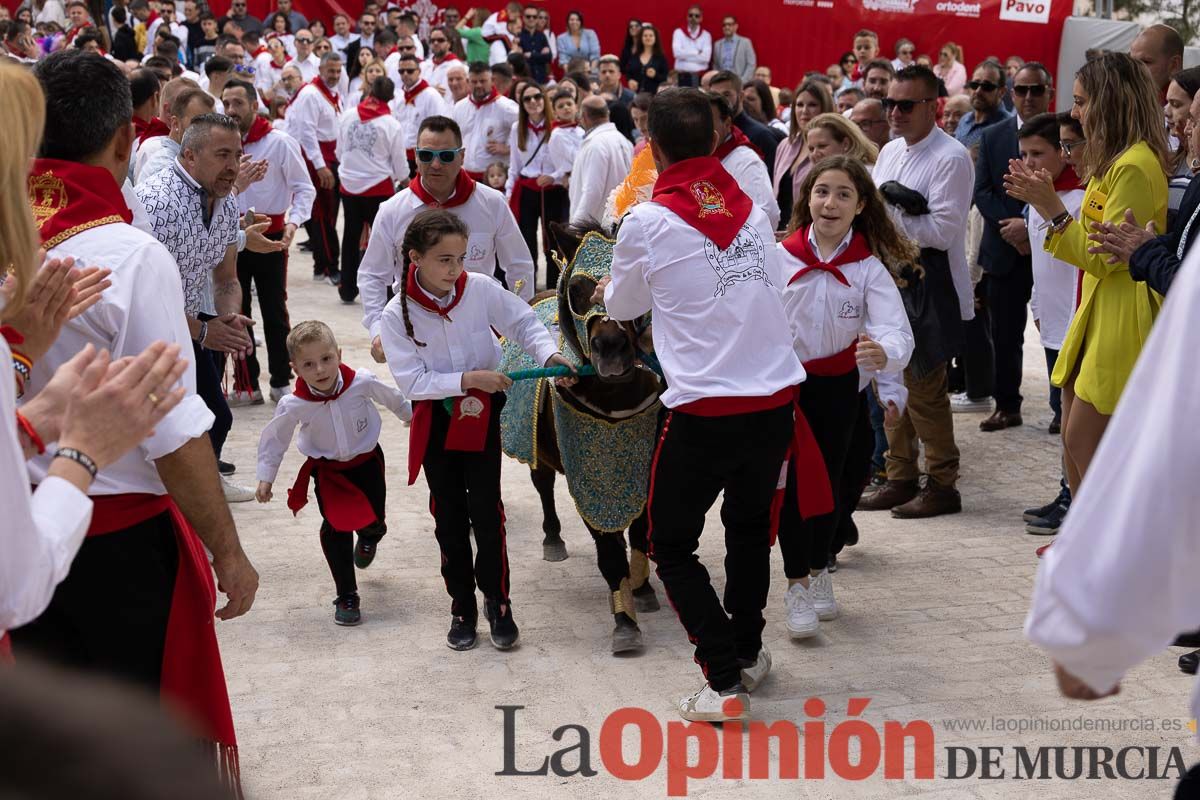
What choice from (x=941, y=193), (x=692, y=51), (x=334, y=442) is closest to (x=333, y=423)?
(x=334, y=442)

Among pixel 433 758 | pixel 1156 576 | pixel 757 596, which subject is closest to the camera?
pixel 1156 576

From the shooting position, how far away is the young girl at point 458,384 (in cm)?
493

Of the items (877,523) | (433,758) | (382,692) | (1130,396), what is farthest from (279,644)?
(1130,396)

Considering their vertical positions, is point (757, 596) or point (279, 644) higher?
point (757, 596)

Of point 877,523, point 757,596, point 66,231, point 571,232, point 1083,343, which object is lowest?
point 877,523

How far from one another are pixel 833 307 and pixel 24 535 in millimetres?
3386

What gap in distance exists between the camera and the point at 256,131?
29.2ft

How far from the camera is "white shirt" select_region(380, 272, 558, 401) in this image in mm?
4930

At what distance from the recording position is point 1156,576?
1.96 metres

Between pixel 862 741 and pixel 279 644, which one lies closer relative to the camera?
pixel 862 741

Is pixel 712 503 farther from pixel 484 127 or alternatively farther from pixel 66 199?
pixel 484 127

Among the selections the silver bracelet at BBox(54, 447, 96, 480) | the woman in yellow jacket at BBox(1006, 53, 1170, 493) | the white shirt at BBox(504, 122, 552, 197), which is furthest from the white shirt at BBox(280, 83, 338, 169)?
the silver bracelet at BBox(54, 447, 96, 480)

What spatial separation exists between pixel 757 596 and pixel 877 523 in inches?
87.1

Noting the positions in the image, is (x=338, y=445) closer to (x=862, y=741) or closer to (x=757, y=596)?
(x=757, y=596)
